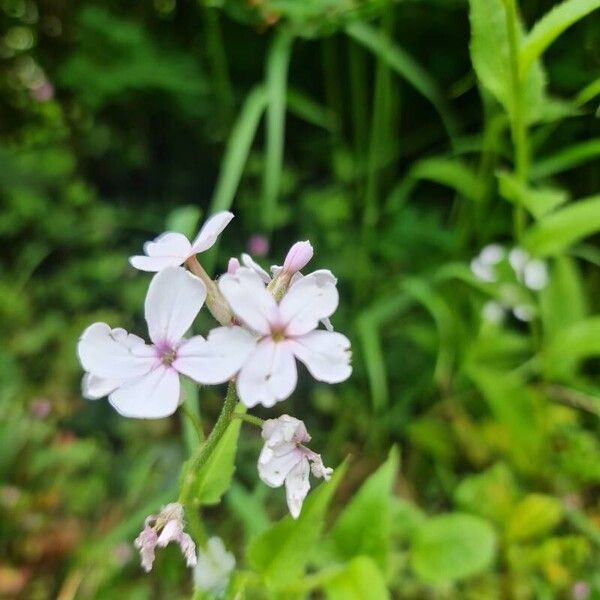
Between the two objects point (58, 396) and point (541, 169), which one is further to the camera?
point (58, 396)

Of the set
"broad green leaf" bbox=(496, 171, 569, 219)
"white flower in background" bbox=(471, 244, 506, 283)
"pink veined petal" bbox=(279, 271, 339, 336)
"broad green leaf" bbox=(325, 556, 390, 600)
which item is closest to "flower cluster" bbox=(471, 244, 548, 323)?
"white flower in background" bbox=(471, 244, 506, 283)

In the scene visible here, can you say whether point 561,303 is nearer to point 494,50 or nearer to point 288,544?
point 494,50

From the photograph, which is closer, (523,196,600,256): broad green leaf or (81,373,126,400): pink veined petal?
(81,373,126,400): pink veined petal

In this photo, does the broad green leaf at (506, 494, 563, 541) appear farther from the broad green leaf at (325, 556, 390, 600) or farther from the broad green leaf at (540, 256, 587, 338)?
the broad green leaf at (325, 556, 390, 600)

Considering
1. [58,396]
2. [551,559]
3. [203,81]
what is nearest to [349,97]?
[203,81]

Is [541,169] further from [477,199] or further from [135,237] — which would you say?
[135,237]

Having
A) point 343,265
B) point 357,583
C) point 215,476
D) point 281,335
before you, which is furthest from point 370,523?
point 343,265
